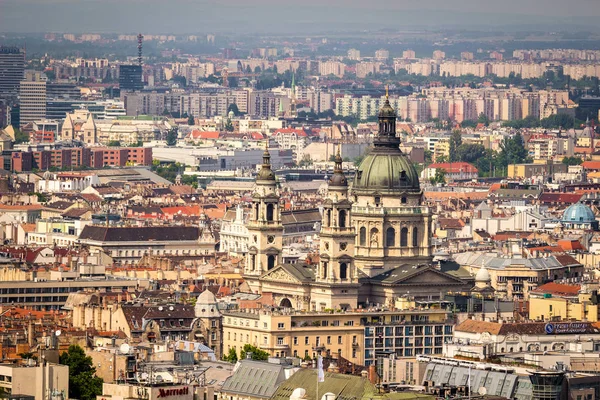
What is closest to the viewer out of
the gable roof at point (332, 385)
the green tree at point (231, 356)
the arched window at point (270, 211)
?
the gable roof at point (332, 385)

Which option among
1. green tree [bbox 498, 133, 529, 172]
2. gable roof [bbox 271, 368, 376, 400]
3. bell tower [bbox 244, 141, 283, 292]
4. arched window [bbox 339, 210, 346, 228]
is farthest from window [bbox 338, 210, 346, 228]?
green tree [bbox 498, 133, 529, 172]

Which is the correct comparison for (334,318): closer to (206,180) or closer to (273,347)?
A: (273,347)

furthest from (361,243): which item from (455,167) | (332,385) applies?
(455,167)

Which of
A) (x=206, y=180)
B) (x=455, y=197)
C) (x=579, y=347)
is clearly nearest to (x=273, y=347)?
(x=579, y=347)

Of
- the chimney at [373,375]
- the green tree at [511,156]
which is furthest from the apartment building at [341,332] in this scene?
the green tree at [511,156]

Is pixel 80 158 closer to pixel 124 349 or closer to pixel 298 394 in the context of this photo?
pixel 124 349

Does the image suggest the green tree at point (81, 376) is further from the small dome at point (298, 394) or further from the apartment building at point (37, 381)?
the small dome at point (298, 394)

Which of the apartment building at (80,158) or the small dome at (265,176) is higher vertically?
the small dome at (265,176)
